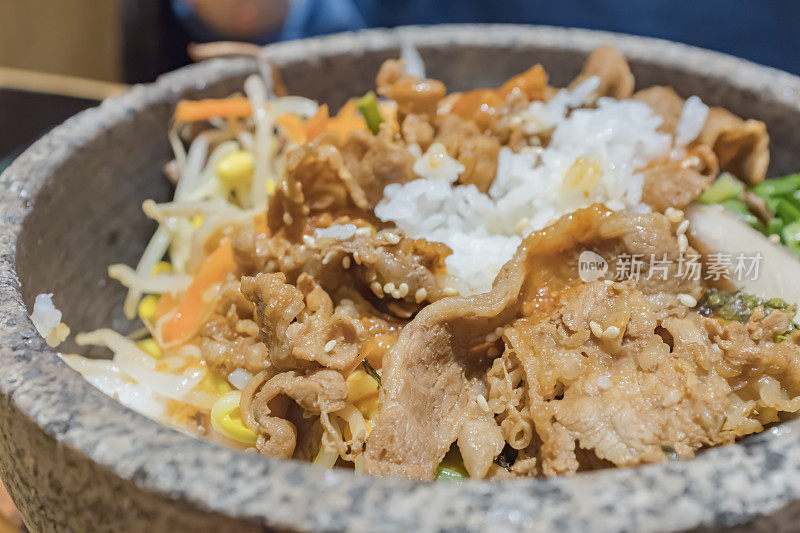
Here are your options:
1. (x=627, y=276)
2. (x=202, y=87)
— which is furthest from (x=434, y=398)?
(x=202, y=87)

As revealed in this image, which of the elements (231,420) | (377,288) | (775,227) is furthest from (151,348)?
(775,227)

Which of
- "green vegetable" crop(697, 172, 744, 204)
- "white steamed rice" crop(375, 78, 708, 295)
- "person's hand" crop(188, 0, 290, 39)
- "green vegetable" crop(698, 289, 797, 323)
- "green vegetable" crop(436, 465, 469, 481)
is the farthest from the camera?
"person's hand" crop(188, 0, 290, 39)

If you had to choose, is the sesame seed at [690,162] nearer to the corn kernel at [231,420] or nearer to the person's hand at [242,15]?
the corn kernel at [231,420]

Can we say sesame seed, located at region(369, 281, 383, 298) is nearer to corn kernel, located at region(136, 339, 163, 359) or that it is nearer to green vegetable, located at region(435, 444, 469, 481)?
green vegetable, located at region(435, 444, 469, 481)

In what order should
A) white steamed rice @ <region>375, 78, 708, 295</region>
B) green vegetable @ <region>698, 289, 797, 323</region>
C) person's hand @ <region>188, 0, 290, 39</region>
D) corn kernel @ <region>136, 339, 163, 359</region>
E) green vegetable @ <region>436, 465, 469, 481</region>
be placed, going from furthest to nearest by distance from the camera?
1. person's hand @ <region>188, 0, 290, 39</region>
2. corn kernel @ <region>136, 339, 163, 359</region>
3. white steamed rice @ <region>375, 78, 708, 295</region>
4. green vegetable @ <region>698, 289, 797, 323</region>
5. green vegetable @ <region>436, 465, 469, 481</region>

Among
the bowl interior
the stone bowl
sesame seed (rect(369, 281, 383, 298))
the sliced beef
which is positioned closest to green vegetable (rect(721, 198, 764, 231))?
the bowl interior

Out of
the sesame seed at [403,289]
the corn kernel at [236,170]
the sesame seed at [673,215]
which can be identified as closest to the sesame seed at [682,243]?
the sesame seed at [673,215]
